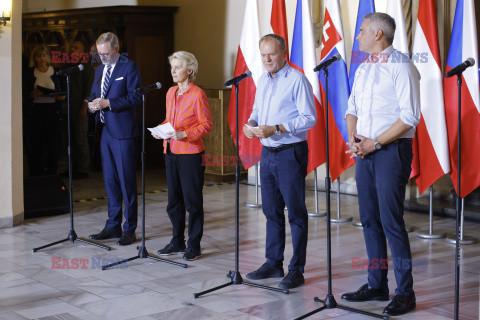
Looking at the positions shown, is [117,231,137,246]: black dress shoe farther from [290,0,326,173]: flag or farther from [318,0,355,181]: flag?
[318,0,355,181]: flag

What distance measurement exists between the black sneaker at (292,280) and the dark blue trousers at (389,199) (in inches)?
26.3

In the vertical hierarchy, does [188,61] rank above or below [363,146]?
above

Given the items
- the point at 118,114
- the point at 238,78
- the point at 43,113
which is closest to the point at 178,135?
the point at 238,78

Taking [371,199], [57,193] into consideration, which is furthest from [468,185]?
[57,193]

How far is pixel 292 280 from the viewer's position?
4.75m

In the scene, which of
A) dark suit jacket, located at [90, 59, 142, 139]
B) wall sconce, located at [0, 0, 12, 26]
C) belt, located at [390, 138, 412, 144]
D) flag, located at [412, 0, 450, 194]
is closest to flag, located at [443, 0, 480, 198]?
flag, located at [412, 0, 450, 194]

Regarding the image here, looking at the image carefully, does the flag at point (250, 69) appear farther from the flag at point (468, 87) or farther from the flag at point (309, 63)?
the flag at point (468, 87)

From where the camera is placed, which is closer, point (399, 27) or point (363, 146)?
point (363, 146)

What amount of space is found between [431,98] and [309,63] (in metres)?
1.38

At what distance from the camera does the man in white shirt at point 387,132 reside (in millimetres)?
3988

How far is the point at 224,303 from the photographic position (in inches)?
176

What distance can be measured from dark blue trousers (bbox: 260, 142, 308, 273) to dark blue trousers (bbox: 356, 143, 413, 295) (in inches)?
20.7

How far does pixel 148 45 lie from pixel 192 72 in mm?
5772

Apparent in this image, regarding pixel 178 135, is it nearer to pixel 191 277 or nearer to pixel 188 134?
pixel 188 134
